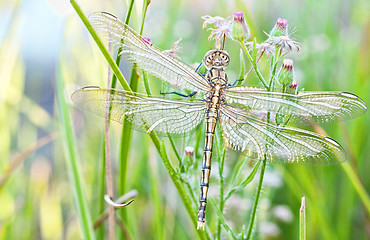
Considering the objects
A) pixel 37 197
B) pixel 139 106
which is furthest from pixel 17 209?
pixel 139 106

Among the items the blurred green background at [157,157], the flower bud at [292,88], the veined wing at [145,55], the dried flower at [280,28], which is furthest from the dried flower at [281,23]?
the blurred green background at [157,157]

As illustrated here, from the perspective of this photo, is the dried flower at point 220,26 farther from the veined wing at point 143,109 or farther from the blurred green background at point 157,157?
the blurred green background at point 157,157

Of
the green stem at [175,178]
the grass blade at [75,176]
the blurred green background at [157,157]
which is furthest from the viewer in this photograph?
the blurred green background at [157,157]

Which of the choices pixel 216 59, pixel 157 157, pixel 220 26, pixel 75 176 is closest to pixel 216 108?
pixel 216 59

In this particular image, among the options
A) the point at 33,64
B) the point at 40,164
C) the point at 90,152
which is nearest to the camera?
the point at 90,152

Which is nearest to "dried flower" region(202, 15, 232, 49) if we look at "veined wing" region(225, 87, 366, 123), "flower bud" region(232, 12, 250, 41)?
"flower bud" region(232, 12, 250, 41)

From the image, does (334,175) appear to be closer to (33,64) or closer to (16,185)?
(16,185)
